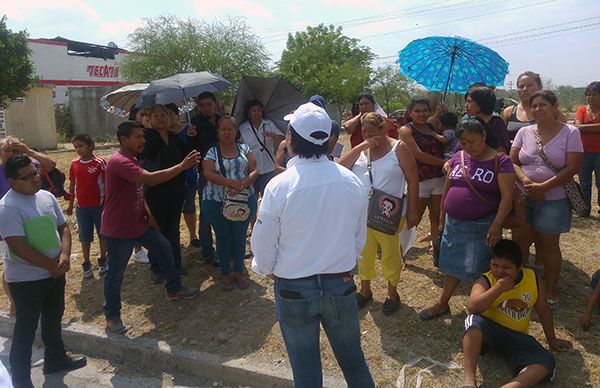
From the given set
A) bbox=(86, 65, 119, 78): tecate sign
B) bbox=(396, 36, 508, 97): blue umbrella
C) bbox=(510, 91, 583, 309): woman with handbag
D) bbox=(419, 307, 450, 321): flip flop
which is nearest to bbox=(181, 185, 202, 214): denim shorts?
bbox=(396, 36, 508, 97): blue umbrella

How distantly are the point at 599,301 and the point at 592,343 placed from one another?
1.68 feet

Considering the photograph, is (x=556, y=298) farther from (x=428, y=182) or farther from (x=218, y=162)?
(x=218, y=162)

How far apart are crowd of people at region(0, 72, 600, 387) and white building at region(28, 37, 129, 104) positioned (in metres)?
31.1

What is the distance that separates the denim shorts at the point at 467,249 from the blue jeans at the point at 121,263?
2.58 metres

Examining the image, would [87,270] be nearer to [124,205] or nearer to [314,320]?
[124,205]

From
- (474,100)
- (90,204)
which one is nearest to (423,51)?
(474,100)

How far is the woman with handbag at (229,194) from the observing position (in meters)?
4.70

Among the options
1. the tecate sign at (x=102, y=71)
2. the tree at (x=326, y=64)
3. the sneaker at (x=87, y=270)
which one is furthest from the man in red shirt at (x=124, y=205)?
the tecate sign at (x=102, y=71)

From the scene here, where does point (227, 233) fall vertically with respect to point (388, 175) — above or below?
below

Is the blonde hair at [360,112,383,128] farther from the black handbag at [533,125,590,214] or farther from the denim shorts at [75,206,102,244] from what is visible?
the denim shorts at [75,206,102,244]

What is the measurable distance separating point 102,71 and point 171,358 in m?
41.2

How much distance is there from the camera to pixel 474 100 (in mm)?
4320

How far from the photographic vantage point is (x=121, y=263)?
4328 millimetres

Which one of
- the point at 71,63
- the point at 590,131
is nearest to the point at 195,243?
the point at 590,131
